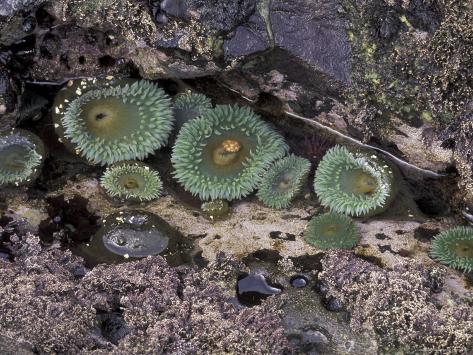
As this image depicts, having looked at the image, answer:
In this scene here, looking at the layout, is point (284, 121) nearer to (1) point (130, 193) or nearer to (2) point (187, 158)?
(2) point (187, 158)

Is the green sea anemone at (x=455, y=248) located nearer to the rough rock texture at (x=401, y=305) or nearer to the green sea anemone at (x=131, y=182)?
the rough rock texture at (x=401, y=305)

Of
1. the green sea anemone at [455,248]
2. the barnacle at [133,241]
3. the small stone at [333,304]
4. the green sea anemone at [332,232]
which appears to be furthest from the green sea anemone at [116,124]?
the green sea anemone at [455,248]

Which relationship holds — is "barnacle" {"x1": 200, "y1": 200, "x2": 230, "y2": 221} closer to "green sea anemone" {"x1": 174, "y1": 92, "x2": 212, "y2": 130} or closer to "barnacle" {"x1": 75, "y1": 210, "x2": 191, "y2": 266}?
"barnacle" {"x1": 75, "y1": 210, "x2": 191, "y2": 266}

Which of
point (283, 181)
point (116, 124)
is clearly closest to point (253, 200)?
point (283, 181)

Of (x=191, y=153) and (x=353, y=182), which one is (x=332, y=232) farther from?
(x=191, y=153)

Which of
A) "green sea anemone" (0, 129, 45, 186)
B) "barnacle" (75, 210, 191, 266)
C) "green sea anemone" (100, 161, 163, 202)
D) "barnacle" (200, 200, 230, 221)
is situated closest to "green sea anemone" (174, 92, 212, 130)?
"green sea anemone" (100, 161, 163, 202)
